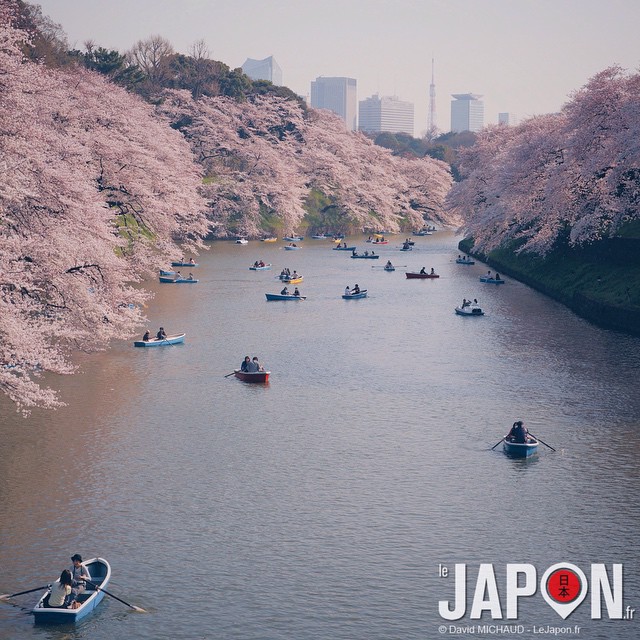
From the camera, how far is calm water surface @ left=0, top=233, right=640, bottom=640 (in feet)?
75.3

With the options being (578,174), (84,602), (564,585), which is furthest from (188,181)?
(564,585)

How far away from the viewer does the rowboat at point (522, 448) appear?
33.2 meters

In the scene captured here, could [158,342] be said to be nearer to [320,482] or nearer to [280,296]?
[280,296]

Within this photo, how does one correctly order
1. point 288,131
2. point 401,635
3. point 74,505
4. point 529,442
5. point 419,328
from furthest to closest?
point 288,131 < point 419,328 < point 529,442 < point 74,505 < point 401,635

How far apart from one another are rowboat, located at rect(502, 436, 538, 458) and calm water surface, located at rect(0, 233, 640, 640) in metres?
0.45

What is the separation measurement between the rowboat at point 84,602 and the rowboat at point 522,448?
52.2 feet

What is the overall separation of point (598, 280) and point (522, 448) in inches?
1364

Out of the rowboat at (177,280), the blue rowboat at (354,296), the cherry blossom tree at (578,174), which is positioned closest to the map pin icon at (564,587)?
the cherry blossom tree at (578,174)

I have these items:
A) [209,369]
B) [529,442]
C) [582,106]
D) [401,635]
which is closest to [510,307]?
[582,106]

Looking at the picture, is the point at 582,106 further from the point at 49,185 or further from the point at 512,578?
the point at 512,578

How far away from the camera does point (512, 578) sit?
24.0 metres

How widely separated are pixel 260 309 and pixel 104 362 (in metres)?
20.9

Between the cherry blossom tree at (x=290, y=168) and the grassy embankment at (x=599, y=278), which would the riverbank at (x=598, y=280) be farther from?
the cherry blossom tree at (x=290, y=168)

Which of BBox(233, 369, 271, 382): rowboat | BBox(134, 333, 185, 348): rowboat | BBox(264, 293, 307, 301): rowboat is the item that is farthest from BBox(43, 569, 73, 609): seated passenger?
BBox(264, 293, 307, 301): rowboat
